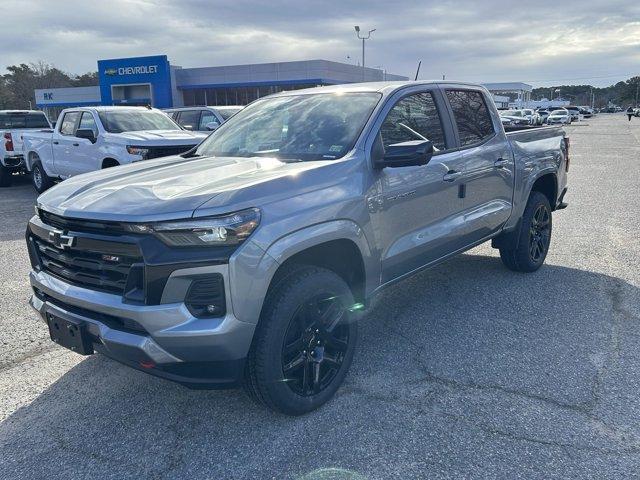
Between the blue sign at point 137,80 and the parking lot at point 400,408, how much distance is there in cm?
4406

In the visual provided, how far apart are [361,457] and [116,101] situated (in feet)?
159

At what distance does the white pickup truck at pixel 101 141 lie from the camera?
916 cm

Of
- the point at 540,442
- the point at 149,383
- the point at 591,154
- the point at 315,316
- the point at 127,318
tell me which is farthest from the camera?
the point at 591,154

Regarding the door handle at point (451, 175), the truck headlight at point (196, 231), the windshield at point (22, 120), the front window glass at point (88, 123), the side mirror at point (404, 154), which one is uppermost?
the windshield at point (22, 120)

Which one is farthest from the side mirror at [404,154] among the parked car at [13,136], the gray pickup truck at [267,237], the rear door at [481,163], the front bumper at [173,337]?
the parked car at [13,136]

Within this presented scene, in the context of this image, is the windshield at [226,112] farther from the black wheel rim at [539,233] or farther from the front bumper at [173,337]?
the front bumper at [173,337]

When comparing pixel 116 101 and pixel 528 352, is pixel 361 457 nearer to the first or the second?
pixel 528 352

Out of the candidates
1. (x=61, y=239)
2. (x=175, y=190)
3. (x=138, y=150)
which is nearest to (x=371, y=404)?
(x=175, y=190)

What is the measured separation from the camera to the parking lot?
2.80 meters

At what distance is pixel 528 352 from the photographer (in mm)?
3992

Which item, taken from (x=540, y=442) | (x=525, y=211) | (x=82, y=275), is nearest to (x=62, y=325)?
(x=82, y=275)

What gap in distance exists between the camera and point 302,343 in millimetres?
3135

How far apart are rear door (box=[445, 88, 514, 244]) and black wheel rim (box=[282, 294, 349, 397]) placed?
1.74 m

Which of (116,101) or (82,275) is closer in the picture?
(82,275)
